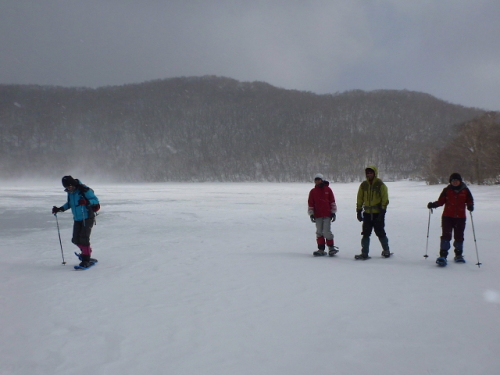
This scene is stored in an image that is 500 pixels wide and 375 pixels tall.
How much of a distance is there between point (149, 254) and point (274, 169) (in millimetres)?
115647

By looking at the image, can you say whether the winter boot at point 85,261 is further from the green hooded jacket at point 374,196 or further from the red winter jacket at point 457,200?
the red winter jacket at point 457,200

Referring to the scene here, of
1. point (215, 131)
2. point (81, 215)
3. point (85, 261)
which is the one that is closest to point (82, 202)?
point (81, 215)

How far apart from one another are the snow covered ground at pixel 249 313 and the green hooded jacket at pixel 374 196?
111 cm

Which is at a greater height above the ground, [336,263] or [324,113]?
[324,113]

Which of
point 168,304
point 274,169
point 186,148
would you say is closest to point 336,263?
point 168,304

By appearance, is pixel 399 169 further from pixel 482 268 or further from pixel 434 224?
pixel 482 268

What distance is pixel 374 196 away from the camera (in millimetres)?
7207

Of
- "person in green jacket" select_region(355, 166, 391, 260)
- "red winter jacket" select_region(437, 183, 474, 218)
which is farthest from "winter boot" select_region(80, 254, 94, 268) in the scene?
"red winter jacket" select_region(437, 183, 474, 218)

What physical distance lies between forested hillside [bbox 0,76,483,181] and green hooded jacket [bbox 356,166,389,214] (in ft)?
328

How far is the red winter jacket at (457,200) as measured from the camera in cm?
656

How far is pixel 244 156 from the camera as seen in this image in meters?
132

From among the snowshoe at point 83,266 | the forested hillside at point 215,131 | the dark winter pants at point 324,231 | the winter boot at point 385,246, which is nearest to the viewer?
the snowshoe at point 83,266

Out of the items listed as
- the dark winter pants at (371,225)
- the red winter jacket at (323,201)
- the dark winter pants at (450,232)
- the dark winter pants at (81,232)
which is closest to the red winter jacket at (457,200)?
the dark winter pants at (450,232)

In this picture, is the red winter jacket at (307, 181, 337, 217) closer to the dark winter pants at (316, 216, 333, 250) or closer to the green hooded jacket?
the dark winter pants at (316, 216, 333, 250)
